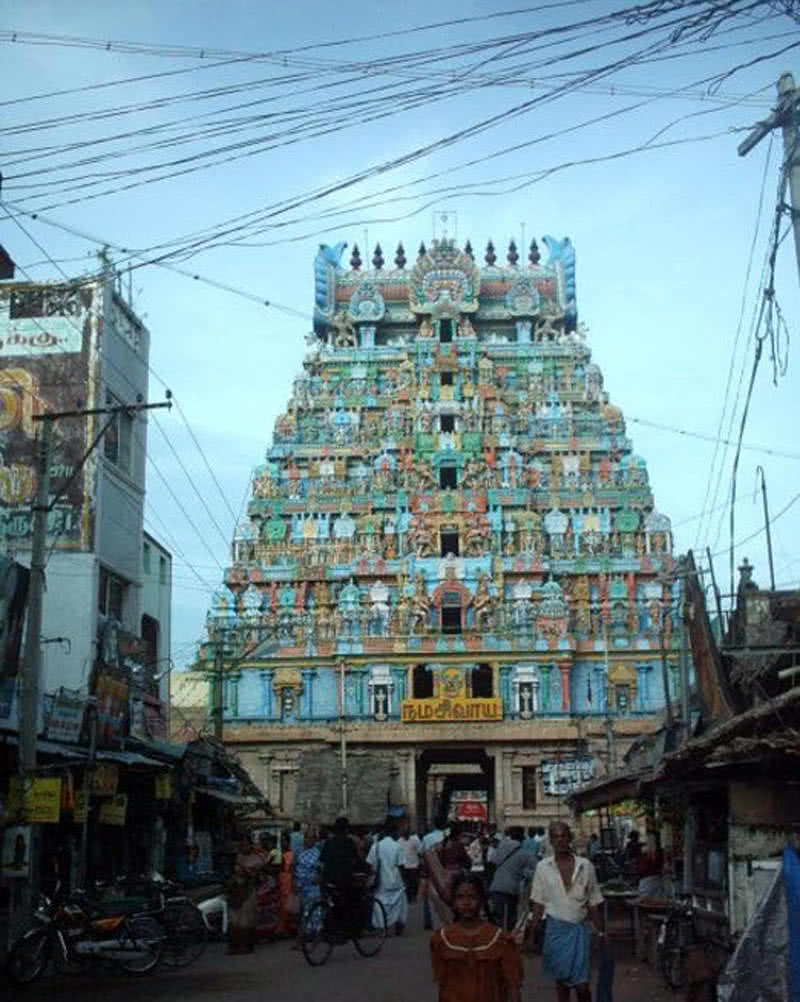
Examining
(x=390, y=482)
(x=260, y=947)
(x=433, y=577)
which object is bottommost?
(x=260, y=947)

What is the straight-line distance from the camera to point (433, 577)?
50.4 m

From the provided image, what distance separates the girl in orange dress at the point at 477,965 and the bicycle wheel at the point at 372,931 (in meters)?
8.41

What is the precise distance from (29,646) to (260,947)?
5193 millimetres

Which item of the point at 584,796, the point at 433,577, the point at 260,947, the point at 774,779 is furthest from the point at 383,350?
the point at 774,779

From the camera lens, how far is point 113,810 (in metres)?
21.6

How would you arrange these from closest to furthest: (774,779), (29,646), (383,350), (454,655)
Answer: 1. (774,779)
2. (29,646)
3. (454,655)
4. (383,350)

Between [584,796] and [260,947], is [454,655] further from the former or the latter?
[260,947]

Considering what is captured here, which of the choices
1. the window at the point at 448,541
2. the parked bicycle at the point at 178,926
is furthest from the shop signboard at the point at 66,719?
the window at the point at 448,541

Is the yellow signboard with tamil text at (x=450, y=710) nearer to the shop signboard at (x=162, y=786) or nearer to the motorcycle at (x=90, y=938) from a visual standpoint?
the shop signboard at (x=162, y=786)

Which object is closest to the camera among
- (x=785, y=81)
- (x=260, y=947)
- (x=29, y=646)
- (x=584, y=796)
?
(x=785, y=81)

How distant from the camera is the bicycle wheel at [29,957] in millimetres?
12680

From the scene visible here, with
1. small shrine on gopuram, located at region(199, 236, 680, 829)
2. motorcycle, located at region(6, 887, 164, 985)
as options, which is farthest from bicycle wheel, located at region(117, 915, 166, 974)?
small shrine on gopuram, located at region(199, 236, 680, 829)

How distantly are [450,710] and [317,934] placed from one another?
33.1m

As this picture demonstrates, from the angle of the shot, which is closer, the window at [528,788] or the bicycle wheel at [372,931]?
the bicycle wheel at [372,931]
